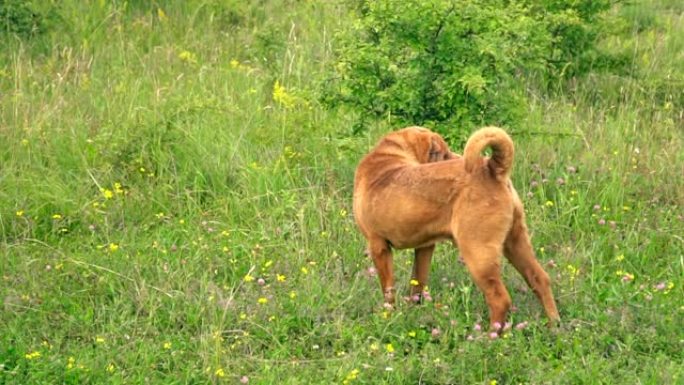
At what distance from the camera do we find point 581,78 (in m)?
8.57

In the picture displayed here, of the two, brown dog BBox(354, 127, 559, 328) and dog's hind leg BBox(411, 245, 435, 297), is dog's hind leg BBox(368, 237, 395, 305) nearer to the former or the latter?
brown dog BBox(354, 127, 559, 328)

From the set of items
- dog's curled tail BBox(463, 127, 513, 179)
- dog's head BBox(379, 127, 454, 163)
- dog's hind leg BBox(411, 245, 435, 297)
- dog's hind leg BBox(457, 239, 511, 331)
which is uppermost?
dog's curled tail BBox(463, 127, 513, 179)

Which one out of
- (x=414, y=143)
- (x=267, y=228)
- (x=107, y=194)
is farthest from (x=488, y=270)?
(x=107, y=194)

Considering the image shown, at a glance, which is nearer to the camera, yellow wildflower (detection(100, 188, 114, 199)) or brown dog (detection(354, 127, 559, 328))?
brown dog (detection(354, 127, 559, 328))

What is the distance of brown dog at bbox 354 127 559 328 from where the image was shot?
5148 millimetres

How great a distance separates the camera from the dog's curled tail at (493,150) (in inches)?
198

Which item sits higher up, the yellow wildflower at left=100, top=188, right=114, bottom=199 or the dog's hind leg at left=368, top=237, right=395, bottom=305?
the dog's hind leg at left=368, top=237, right=395, bottom=305

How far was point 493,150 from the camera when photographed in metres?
5.12

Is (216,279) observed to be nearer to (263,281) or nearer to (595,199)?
(263,281)

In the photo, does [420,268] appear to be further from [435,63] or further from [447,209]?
[435,63]

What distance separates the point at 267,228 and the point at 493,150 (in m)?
1.83

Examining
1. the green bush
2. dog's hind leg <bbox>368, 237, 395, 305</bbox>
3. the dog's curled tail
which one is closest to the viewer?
the dog's curled tail

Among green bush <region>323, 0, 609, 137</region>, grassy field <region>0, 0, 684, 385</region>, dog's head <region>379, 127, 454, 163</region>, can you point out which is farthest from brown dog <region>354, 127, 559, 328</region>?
green bush <region>323, 0, 609, 137</region>

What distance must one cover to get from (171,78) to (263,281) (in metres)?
3.27
